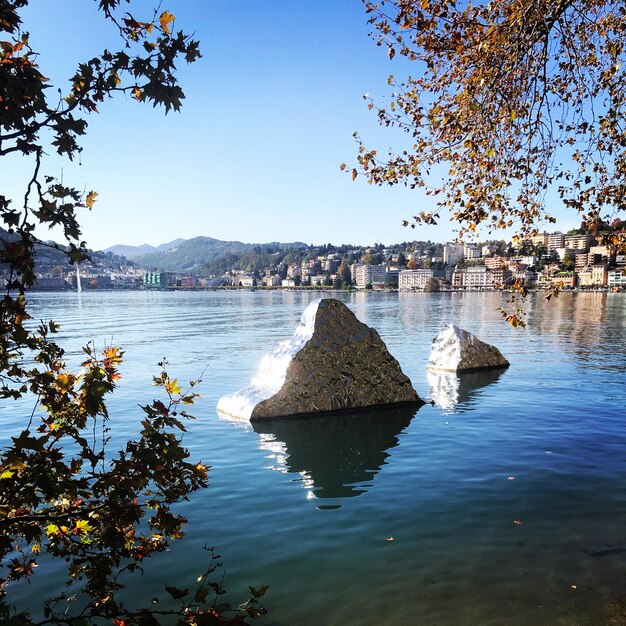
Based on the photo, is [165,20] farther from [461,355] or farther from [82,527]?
[461,355]

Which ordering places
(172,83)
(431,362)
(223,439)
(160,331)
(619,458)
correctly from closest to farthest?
1. (172,83)
2. (619,458)
3. (223,439)
4. (431,362)
5. (160,331)

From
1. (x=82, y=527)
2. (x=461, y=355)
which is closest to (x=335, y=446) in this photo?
(x=82, y=527)

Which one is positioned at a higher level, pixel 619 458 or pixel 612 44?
pixel 612 44

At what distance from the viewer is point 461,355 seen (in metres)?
22.4

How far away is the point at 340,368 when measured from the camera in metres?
15.7

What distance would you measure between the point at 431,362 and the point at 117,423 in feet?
45.5

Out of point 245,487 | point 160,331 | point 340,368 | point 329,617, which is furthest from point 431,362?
point 160,331

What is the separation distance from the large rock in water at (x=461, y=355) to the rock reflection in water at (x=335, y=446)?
7161 mm

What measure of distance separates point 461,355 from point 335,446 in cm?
1171

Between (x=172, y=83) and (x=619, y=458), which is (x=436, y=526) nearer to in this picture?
(x=619, y=458)

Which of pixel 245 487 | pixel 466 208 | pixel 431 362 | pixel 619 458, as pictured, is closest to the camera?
pixel 466 208

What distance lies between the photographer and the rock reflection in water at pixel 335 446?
1011 centimetres

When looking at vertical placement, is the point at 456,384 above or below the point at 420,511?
below

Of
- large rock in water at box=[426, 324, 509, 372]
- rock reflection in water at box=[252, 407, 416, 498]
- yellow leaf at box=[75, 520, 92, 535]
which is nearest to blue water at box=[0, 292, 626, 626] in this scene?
rock reflection in water at box=[252, 407, 416, 498]
